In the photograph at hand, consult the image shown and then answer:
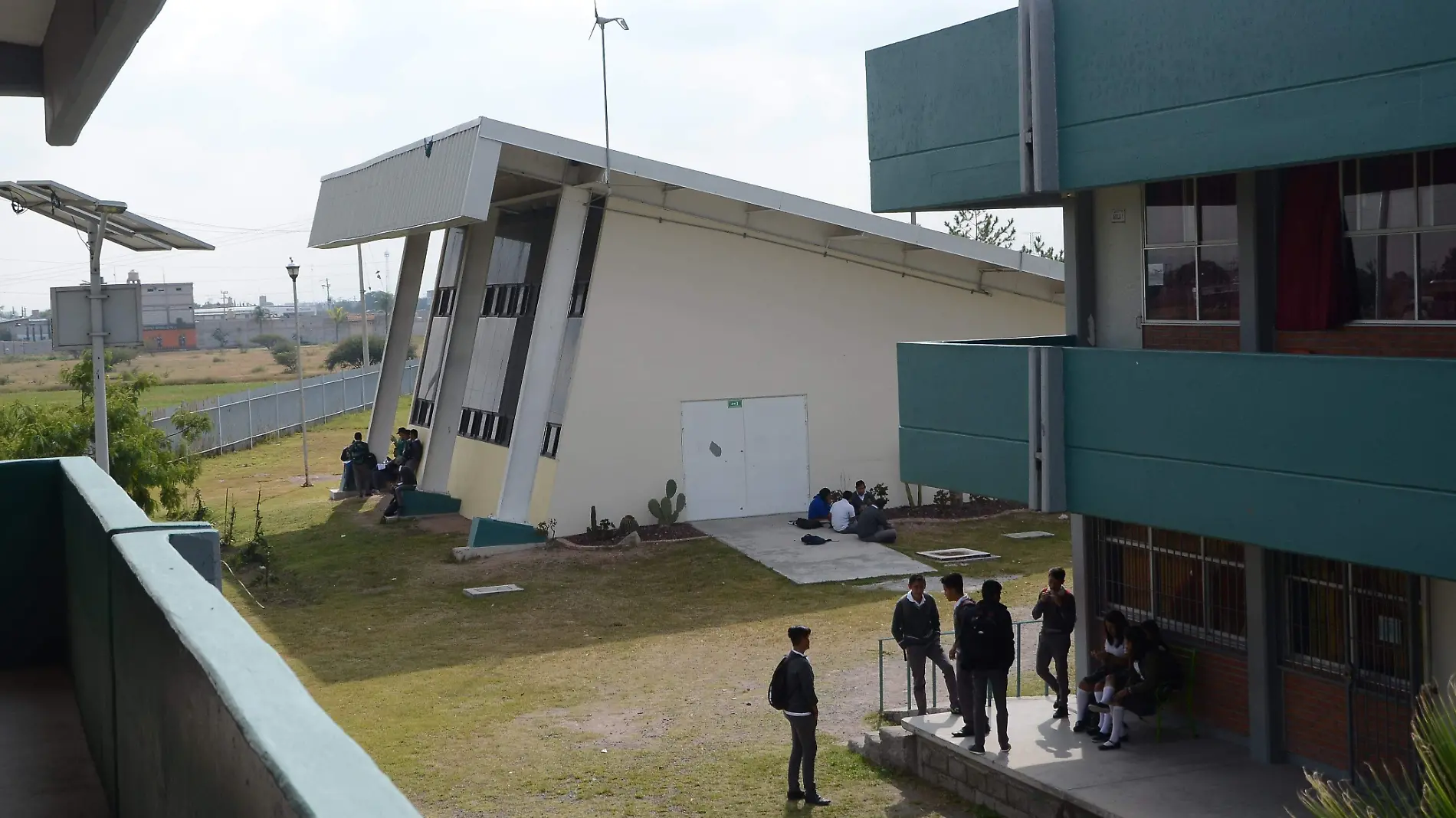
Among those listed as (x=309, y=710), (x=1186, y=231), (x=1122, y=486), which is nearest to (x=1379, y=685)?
(x=1122, y=486)

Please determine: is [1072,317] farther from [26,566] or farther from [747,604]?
[26,566]

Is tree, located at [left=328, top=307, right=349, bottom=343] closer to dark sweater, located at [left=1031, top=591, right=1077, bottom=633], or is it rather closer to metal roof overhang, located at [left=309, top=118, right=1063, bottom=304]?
metal roof overhang, located at [left=309, top=118, right=1063, bottom=304]

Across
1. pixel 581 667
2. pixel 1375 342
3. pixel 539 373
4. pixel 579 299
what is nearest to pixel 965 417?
pixel 1375 342

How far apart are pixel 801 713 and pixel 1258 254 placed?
5.70 m

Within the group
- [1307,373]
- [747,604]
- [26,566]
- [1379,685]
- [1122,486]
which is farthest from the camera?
[747,604]

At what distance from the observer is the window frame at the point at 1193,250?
12.8m

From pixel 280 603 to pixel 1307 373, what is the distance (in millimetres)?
17602

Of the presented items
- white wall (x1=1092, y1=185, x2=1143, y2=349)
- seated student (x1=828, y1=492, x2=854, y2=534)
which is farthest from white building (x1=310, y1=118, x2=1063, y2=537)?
white wall (x1=1092, y1=185, x2=1143, y2=349)

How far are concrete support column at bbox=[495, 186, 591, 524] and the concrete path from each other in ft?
12.3

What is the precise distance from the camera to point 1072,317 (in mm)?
14664

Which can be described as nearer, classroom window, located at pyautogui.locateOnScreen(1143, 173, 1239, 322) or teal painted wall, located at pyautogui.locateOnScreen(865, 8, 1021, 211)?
classroom window, located at pyautogui.locateOnScreen(1143, 173, 1239, 322)

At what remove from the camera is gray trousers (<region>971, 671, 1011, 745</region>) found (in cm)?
1288

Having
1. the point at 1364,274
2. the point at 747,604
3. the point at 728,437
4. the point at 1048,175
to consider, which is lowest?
the point at 747,604

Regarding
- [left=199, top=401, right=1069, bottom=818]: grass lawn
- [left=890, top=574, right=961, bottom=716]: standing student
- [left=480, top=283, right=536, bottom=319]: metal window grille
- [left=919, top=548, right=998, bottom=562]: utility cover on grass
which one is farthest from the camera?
[left=480, top=283, right=536, bottom=319]: metal window grille
